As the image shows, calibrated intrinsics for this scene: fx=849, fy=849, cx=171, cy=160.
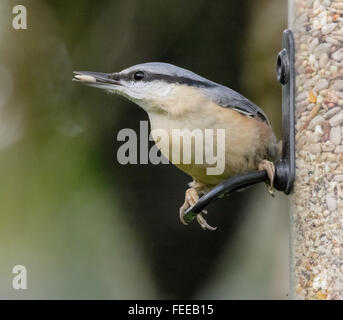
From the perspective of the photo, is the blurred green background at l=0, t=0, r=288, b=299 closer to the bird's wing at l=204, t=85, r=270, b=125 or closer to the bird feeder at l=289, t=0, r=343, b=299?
the bird's wing at l=204, t=85, r=270, b=125

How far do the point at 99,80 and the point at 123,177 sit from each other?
2184mm

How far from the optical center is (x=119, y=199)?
20.7 ft

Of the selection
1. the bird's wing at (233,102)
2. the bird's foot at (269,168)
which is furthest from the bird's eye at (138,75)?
the bird's foot at (269,168)

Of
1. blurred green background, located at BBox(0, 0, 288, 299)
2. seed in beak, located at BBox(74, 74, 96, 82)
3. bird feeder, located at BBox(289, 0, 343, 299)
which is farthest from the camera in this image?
blurred green background, located at BBox(0, 0, 288, 299)

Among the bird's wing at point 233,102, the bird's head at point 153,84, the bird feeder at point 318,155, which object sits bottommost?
the bird feeder at point 318,155

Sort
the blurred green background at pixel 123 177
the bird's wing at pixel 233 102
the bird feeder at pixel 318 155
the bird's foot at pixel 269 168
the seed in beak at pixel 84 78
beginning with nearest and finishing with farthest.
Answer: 1. the bird feeder at pixel 318 155
2. the bird's foot at pixel 269 168
3. the seed in beak at pixel 84 78
4. the bird's wing at pixel 233 102
5. the blurred green background at pixel 123 177

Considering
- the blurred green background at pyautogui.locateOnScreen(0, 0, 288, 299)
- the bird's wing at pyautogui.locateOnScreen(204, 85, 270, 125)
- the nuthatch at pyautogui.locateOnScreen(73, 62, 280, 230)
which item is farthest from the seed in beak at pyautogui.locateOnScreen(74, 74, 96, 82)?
the blurred green background at pyautogui.locateOnScreen(0, 0, 288, 299)

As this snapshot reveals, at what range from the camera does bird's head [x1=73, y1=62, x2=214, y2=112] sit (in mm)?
4359

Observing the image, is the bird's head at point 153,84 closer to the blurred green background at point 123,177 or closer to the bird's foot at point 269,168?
the bird's foot at point 269,168

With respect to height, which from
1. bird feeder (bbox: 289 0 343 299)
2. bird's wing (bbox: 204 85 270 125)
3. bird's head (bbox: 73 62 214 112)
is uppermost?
A: bird's head (bbox: 73 62 214 112)

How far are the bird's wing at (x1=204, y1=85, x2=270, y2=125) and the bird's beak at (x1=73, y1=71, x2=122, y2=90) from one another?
1.62ft

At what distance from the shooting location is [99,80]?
14.2 ft

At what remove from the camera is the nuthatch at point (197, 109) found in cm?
429

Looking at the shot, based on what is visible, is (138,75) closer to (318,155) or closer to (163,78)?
(163,78)
